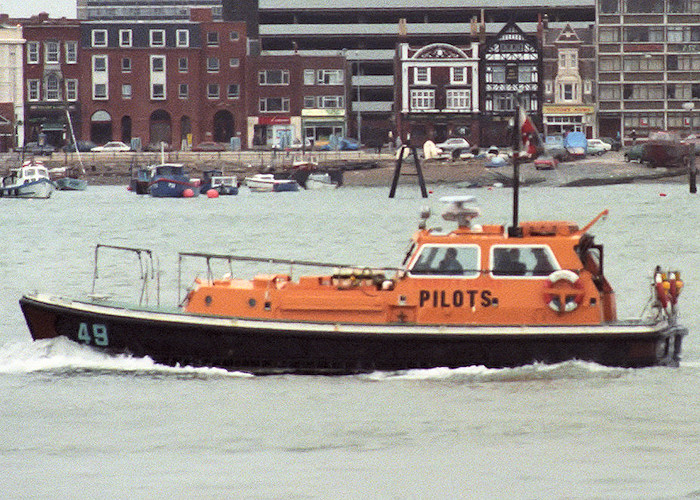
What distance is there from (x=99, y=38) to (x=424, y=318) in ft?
385

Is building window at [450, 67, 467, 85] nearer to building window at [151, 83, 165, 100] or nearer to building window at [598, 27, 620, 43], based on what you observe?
building window at [598, 27, 620, 43]

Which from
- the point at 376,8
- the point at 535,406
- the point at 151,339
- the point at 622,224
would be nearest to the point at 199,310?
the point at 151,339

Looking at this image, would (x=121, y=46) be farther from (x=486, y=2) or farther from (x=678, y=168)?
(x=678, y=168)

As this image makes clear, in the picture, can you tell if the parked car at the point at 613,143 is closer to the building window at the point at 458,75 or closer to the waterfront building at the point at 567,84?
the waterfront building at the point at 567,84

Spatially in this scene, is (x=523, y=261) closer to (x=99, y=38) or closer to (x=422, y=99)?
(x=422, y=99)

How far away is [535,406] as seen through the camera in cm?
2122

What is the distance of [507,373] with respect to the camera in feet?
72.2

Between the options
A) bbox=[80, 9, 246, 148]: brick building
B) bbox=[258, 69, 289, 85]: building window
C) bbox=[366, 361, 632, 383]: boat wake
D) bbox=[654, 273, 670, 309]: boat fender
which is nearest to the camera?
bbox=[366, 361, 632, 383]: boat wake

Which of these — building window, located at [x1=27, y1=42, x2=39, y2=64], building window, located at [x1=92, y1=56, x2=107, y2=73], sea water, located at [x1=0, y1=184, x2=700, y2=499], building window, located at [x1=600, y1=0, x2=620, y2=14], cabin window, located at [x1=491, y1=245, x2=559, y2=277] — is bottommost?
sea water, located at [x1=0, y1=184, x2=700, y2=499]

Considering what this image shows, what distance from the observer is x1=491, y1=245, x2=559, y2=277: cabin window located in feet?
72.5

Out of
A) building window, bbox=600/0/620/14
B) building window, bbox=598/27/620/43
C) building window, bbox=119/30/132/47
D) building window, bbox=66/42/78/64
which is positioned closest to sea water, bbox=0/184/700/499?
building window, bbox=66/42/78/64

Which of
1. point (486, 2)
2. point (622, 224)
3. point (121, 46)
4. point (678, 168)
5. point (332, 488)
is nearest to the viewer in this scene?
point (332, 488)

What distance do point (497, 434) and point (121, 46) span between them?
4715 inches

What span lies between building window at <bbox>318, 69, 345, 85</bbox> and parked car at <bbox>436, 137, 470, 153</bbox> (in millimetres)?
13253
